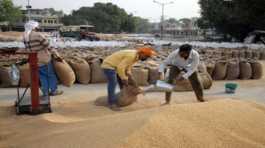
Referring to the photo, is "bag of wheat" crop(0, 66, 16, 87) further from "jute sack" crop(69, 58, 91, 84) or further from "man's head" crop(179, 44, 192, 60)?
"man's head" crop(179, 44, 192, 60)

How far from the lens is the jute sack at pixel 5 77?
8523mm

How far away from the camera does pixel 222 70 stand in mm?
10875

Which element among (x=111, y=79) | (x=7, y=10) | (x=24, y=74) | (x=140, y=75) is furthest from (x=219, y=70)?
(x=7, y=10)

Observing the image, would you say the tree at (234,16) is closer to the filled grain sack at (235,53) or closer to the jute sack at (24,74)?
the filled grain sack at (235,53)

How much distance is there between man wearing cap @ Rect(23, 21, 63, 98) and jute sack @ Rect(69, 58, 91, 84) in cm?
167

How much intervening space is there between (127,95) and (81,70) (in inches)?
111

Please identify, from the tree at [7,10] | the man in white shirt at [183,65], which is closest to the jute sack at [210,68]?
the man in white shirt at [183,65]

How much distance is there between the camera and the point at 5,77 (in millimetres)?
8664

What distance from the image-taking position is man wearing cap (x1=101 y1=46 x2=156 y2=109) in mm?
6074

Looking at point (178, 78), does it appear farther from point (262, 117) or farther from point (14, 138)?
point (14, 138)

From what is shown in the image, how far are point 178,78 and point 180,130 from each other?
300cm

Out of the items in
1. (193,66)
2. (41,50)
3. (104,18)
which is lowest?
(193,66)

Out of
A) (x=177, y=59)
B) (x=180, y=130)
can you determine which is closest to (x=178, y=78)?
(x=177, y=59)

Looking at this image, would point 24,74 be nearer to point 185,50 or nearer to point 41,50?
point 41,50
